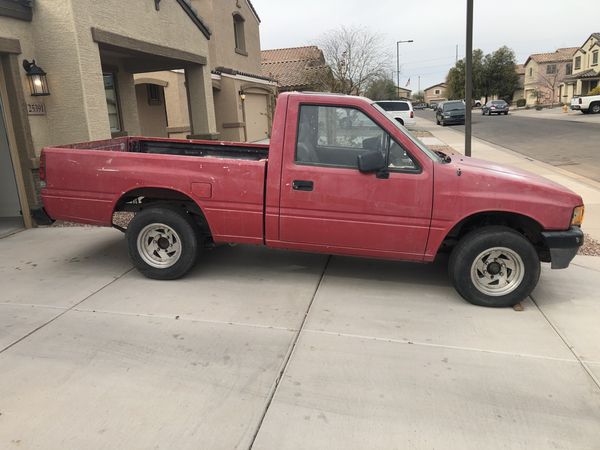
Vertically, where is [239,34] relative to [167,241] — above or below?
above

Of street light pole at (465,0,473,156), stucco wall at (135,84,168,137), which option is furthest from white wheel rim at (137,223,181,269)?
stucco wall at (135,84,168,137)

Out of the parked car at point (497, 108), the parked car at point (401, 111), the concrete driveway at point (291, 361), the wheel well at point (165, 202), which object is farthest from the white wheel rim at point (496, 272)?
the parked car at point (497, 108)

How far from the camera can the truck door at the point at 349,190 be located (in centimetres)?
451

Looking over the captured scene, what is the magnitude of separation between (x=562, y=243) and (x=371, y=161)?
1.84 metres

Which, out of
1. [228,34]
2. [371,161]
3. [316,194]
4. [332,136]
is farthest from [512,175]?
[228,34]

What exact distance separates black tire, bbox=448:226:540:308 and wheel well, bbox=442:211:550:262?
130 millimetres

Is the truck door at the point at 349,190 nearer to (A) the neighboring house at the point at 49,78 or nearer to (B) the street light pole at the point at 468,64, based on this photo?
(B) the street light pole at the point at 468,64

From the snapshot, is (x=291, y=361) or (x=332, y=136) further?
(x=332, y=136)

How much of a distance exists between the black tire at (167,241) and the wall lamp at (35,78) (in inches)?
148

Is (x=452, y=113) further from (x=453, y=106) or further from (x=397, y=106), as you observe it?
(x=397, y=106)

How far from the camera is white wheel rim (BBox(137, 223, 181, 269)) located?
5.15 m

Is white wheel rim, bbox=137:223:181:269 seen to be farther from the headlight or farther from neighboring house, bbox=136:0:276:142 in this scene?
neighboring house, bbox=136:0:276:142

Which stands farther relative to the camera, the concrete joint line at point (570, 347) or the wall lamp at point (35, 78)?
the wall lamp at point (35, 78)

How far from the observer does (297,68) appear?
34.9 metres
